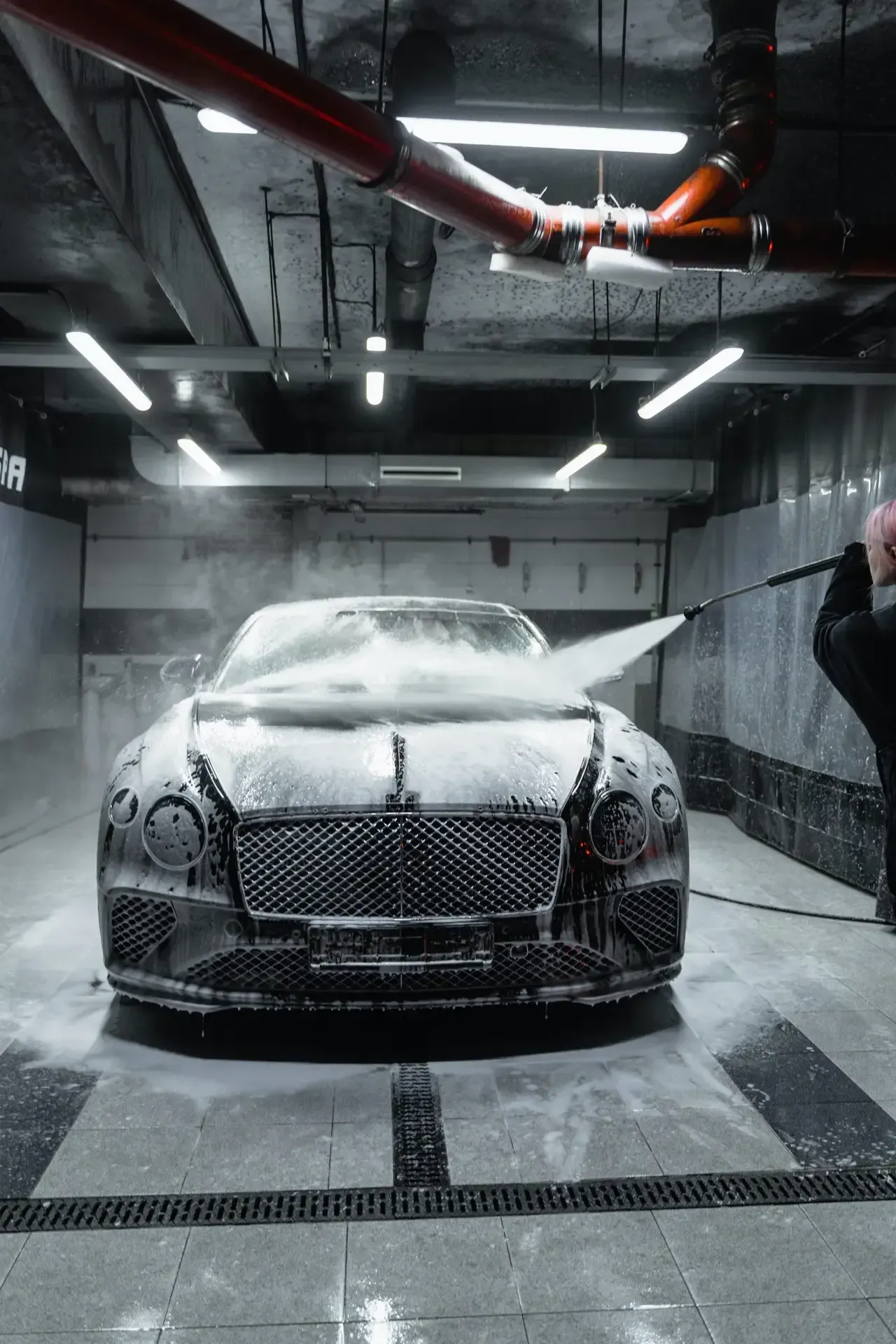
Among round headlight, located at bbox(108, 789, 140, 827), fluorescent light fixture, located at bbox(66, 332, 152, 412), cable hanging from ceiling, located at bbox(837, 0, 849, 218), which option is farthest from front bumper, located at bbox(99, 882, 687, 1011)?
cable hanging from ceiling, located at bbox(837, 0, 849, 218)

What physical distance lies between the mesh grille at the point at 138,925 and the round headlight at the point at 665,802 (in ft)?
5.36

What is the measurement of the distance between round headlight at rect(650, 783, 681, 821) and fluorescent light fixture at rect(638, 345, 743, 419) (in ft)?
10.9

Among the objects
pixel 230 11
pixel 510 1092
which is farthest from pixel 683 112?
pixel 510 1092

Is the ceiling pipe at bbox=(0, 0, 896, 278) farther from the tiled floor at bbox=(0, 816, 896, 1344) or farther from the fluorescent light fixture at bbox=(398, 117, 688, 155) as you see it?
the tiled floor at bbox=(0, 816, 896, 1344)

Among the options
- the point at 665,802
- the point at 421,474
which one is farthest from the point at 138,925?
the point at 421,474

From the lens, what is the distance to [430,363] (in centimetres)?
573

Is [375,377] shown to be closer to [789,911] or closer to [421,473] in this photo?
[421,473]

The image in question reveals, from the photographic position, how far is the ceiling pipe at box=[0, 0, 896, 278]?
256 cm

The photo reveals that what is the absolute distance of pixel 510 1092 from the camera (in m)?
2.85

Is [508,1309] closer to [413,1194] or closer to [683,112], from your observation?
[413,1194]

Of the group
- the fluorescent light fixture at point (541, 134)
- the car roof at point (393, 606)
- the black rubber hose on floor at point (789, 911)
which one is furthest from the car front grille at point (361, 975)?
the fluorescent light fixture at point (541, 134)

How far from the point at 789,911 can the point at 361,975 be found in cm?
307

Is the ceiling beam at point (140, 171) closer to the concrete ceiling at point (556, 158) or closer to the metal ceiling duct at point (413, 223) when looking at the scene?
the concrete ceiling at point (556, 158)

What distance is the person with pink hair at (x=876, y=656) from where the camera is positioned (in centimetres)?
245
